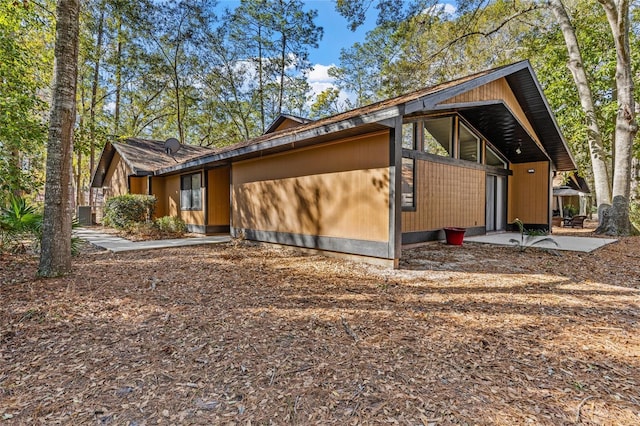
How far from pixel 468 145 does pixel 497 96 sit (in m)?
1.81

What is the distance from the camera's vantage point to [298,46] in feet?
65.3

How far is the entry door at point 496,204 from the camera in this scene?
1058 centimetres

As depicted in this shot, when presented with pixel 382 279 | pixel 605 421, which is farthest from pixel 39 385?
pixel 382 279

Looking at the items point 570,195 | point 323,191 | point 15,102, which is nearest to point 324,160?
point 323,191

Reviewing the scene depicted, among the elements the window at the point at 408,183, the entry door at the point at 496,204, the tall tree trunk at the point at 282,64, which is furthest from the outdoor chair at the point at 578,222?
the tall tree trunk at the point at 282,64

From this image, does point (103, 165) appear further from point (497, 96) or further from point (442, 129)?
point (497, 96)

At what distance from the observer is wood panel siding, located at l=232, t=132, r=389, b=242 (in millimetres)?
5688

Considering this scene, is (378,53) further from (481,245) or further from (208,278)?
(208,278)

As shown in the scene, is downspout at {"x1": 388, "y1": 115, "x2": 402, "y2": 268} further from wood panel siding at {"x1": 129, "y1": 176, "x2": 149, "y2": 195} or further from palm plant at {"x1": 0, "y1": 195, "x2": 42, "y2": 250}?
wood panel siding at {"x1": 129, "y1": 176, "x2": 149, "y2": 195}

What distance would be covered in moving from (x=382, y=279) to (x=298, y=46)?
740 inches

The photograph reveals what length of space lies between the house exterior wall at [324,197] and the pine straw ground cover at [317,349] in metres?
1.26

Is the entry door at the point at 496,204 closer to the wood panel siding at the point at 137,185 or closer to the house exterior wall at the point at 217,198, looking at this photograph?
the house exterior wall at the point at 217,198

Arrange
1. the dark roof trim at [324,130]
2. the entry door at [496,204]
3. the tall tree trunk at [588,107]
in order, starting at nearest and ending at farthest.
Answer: the dark roof trim at [324,130]
the entry door at [496,204]
the tall tree trunk at [588,107]

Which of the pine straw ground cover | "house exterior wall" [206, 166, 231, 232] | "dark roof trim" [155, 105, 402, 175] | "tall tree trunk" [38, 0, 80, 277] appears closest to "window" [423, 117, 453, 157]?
"dark roof trim" [155, 105, 402, 175]
